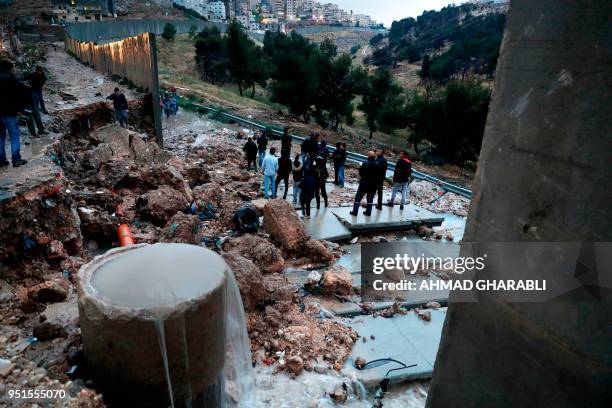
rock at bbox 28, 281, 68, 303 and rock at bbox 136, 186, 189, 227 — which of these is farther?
rock at bbox 136, 186, 189, 227

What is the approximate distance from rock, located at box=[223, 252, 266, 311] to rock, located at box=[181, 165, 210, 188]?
551 cm

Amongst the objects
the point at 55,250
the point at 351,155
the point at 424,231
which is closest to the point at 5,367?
the point at 55,250

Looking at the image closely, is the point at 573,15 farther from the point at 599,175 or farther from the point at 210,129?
the point at 210,129

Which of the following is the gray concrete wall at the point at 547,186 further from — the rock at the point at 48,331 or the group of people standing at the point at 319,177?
the group of people standing at the point at 319,177

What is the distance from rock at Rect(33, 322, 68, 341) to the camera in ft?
11.6

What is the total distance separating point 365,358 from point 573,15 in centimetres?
427

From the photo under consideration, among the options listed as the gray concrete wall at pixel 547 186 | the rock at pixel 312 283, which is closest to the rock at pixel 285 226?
the rock at pixel 312 283

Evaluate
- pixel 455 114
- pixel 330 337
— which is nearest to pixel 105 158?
pixel 330 337

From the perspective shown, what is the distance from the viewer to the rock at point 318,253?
23.7 ft

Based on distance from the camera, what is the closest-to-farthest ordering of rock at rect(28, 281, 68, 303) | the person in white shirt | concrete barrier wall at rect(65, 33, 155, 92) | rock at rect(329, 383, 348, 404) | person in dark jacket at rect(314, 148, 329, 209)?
rock at rect(28, 281, 68, 303) → rock at rect(329, 383, 348, 404) → person in dark jacket at rect(314, 148, 329, 209) → the person in white shirt → concrete barrier wall at rect(65, 33, 155, 92)

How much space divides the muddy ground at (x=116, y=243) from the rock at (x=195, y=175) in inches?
1.1

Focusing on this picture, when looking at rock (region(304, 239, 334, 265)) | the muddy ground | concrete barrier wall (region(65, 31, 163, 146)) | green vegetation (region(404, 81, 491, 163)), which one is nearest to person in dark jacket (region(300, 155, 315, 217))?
the muddy ground

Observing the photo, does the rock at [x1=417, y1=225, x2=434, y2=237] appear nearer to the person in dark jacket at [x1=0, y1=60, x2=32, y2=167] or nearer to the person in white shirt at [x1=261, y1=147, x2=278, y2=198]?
the person in white shirt at [x1=261, y1=147, x2=278, y2=198]

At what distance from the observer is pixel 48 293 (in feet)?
13.4
